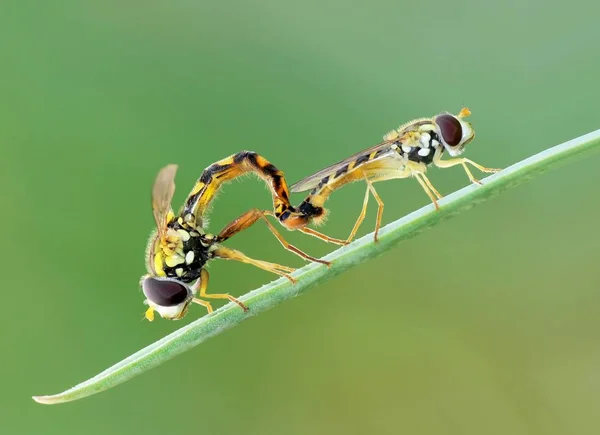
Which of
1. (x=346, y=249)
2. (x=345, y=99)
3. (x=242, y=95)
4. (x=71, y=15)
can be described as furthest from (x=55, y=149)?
(x=346, y=249)

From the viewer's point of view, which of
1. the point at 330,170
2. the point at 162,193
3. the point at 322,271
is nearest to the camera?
the point at 322,271

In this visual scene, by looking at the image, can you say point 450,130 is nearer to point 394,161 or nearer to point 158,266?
point 394,161

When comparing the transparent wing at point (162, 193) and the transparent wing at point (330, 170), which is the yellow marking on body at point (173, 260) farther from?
the transparent wing at point (330, 170)

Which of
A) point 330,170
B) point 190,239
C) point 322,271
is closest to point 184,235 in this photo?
point 190,239

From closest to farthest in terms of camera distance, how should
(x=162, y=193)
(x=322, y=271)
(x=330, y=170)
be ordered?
1. (x=322, y=271)
2. (x=162, y=193)
3. (x=330, y=170)

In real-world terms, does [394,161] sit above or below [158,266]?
below

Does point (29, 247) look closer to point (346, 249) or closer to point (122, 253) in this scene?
point (122, 253)

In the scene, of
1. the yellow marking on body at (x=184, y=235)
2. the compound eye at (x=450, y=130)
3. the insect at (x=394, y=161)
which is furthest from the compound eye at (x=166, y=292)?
the compound eye at (x=450, y=130)

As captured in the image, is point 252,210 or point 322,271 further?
point 252,210
